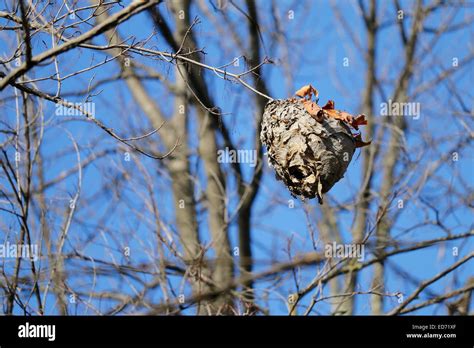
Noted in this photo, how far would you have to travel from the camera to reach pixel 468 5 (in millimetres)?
15508

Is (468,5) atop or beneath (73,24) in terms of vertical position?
atop

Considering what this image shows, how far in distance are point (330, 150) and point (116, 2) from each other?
5.67ft

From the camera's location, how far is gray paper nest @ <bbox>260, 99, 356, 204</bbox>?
6.06 meters

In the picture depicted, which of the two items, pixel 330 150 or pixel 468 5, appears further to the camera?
pixel 468 5

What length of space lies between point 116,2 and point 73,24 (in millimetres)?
384

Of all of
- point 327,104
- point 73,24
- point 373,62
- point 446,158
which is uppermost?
point 373,62

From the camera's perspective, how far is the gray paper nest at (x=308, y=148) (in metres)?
6.06

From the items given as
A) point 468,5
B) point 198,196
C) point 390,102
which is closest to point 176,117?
point 198,196

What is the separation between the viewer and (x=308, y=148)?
608 centimetres
